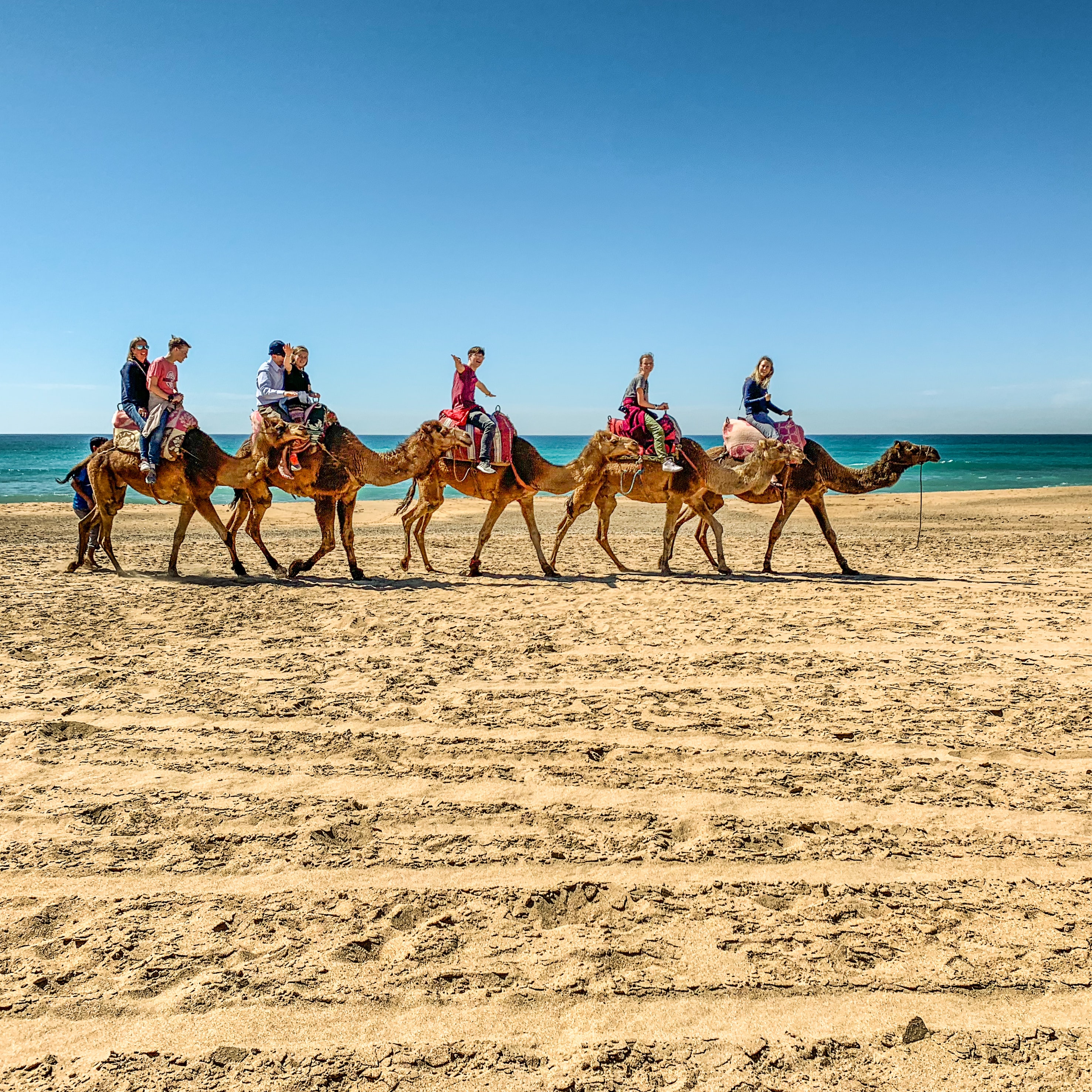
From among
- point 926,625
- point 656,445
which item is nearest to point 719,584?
point 656,445

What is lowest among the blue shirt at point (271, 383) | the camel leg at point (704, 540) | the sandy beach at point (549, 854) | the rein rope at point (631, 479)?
the sandy beach at point (549, 854)

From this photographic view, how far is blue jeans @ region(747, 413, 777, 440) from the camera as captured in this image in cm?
1259

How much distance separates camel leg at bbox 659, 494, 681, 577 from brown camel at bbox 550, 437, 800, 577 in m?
0.01

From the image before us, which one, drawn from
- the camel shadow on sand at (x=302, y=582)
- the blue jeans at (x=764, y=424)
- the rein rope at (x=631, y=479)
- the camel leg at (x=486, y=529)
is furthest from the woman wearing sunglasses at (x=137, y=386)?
the blue jeans at (x=764, y=424)

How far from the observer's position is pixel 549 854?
4207mm

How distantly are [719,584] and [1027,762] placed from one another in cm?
665

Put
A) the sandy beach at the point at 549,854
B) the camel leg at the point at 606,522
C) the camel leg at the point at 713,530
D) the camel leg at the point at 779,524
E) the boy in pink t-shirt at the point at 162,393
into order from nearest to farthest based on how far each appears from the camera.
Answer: the sandy beach at the point at 549,854, the boy in pink t-shirt at the point at 162,393, the camel leg at the point at 779,524, the camel leg at the point at 713,530, the camel leg at the point at 606,522

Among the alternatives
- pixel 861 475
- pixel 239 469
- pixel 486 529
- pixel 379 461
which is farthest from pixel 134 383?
pixel 861 475

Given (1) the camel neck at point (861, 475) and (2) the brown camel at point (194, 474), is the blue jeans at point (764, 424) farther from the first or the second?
(2) the brown camel at point (194, 474)

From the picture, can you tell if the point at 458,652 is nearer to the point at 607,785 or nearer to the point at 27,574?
the point at 607,785

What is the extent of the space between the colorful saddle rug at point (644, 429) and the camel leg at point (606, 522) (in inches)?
43.4

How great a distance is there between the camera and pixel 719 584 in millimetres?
11758

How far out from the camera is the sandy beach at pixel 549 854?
293cm

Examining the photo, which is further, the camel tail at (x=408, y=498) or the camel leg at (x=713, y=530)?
the camel tail at (x=408, y=498)
